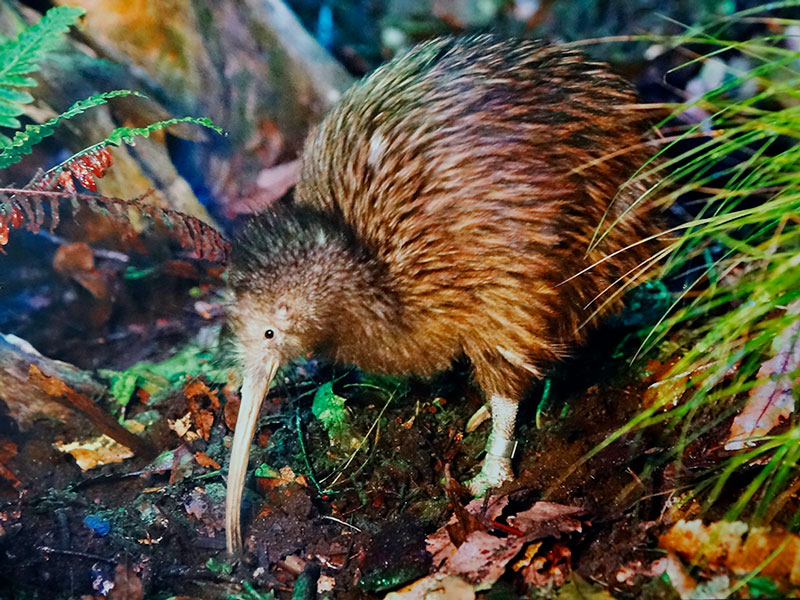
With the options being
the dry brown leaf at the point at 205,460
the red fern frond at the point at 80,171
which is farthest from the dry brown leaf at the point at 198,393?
the red fern frond at the point at 80,171

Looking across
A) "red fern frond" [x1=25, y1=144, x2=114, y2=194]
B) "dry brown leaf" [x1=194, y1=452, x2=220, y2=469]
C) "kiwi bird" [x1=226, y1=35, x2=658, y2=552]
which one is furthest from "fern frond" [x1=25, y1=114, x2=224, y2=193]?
"dry brown leaf" [x1=194, y1=452, x2=220, y2=469]

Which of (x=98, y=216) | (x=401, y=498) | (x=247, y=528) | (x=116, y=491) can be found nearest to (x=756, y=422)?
(x=401, y=498)

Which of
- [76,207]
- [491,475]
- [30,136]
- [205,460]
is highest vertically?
[30,136]

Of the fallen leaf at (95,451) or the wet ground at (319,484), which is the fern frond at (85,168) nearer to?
the wet ground at (319,484)

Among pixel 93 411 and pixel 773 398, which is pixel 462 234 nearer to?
pixel 773 398

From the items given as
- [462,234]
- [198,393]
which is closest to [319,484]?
[198,393]

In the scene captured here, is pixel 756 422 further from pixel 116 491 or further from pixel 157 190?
pixel 157 190
